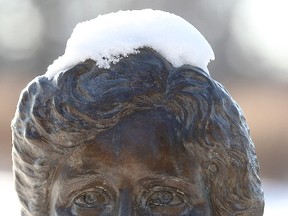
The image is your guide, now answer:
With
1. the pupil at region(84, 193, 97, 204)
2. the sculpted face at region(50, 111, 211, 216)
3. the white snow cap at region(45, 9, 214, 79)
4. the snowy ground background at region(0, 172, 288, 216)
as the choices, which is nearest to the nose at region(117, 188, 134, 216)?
the sculpted face at region(50, 111, 211, 216)

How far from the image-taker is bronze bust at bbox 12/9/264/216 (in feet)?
12.6

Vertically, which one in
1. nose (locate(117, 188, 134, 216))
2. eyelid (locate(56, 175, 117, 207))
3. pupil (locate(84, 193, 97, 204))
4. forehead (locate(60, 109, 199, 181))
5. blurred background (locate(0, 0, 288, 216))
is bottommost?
nose (locate(117, 188, 134, 216))

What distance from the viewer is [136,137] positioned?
3.85 metres

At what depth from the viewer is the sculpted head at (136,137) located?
3834 millimetres

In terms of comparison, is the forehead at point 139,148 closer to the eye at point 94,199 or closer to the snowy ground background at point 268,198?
the eye at point 94,199

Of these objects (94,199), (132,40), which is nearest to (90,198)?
(94,199)

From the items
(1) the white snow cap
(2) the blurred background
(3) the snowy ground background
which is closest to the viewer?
(1) the white snow cap

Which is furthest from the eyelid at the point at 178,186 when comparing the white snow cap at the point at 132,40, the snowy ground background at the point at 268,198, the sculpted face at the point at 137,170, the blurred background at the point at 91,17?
the blurred background at the point at 91,17

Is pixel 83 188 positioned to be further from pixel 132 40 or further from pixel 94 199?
pixel 132 40

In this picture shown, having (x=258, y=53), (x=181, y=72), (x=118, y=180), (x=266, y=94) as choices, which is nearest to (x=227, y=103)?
(x=181, y=72)

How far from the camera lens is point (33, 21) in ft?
108

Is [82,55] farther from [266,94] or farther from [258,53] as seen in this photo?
[258,53]

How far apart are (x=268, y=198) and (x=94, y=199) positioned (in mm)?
7784

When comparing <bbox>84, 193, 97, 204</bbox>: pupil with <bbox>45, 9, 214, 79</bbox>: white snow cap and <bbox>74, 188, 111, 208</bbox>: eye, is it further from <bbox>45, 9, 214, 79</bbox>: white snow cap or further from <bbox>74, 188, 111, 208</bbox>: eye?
<bbox>45, 9, 214, 79</bbox>: white snow cap
